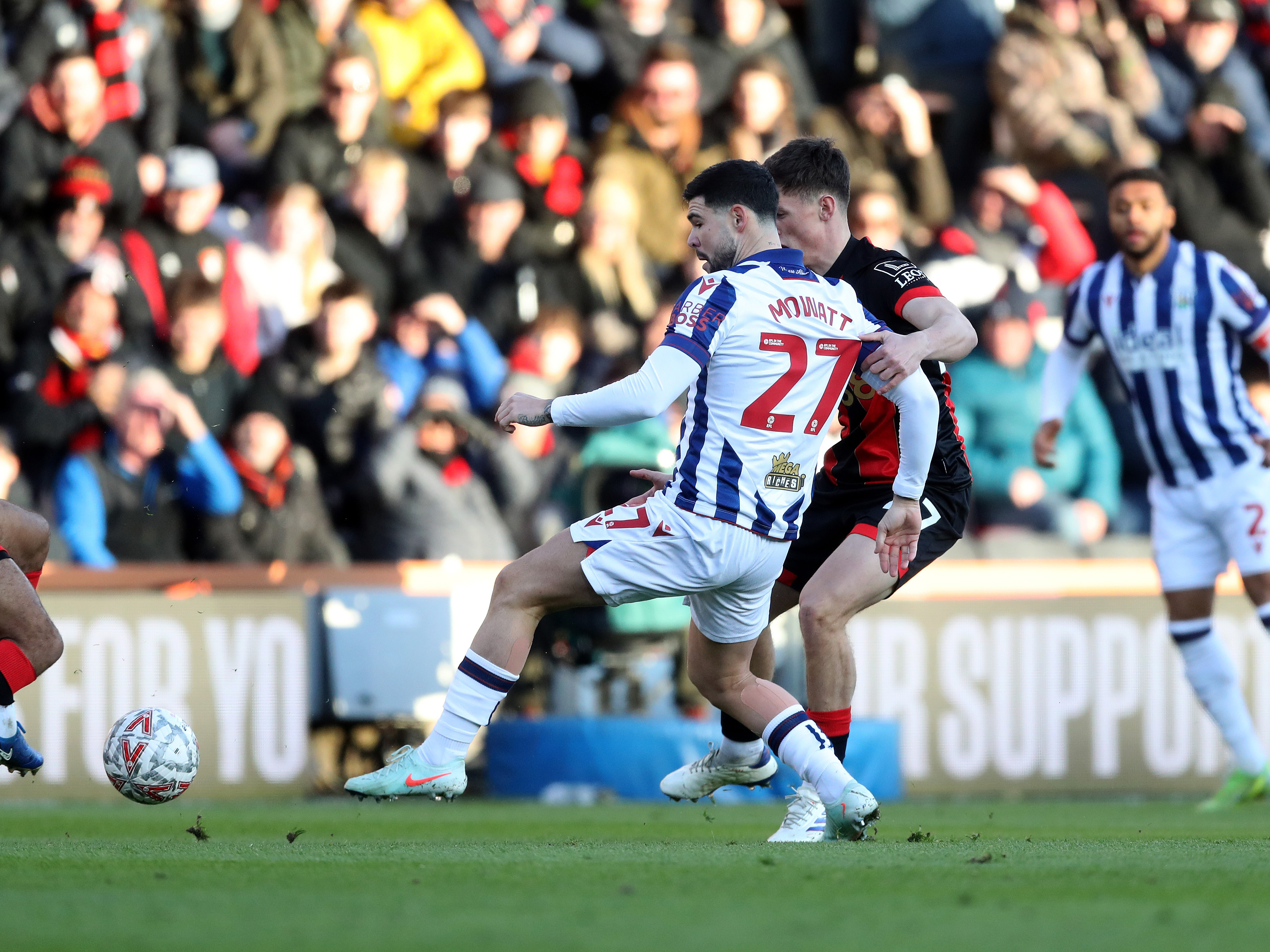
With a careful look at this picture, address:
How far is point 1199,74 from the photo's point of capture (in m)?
13.7

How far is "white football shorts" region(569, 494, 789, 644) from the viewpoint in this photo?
5148 millimetres

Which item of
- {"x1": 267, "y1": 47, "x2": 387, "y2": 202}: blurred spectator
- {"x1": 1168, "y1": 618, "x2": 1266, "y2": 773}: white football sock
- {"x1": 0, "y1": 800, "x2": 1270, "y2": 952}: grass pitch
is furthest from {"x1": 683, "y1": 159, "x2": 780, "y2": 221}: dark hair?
{"x1": 267, "y1": 47, "x2": 387, "y2": 202}: blurred spectator

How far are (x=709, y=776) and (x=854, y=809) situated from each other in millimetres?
825

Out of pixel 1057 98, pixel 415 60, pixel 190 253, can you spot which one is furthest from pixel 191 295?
pixel 1057 98

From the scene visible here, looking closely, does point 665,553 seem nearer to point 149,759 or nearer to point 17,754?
point 149,759

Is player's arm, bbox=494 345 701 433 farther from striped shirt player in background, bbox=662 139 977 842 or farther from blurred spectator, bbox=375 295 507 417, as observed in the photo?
blurred spectator, bbox=375 295 507 417

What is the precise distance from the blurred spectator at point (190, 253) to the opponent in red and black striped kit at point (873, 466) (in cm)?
456

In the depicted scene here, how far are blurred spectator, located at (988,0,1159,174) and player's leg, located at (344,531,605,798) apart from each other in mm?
8824

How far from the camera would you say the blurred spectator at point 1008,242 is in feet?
38.9

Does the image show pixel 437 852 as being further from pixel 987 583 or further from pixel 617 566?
pixel 987 583

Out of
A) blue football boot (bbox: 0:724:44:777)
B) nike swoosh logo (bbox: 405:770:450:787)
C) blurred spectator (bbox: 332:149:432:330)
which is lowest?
nike swoosh logo (bbox: 405:770:450:787)

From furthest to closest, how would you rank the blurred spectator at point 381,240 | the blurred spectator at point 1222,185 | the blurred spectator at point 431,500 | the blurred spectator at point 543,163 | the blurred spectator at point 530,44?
the blurred spectator at point 1222,185, the blurred spectator at point 530,44, the blurred spectator at point 543,163, the blurred spectator at point 381,240, the blurred spectator at point 431,500

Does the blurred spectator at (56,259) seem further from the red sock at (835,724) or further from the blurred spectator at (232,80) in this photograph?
the red sock at (835,724)

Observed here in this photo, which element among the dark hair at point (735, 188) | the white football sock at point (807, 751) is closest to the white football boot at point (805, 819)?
the white football sock at point (807, 751)
